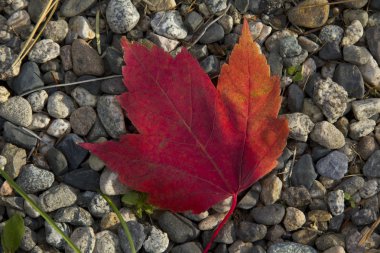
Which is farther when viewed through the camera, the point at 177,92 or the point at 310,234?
the point at 310,234

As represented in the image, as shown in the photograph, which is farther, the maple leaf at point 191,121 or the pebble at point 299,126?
the pebble at point 299,126

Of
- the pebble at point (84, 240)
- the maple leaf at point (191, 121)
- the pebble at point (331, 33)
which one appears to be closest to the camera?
the maple leaf at point (191, 121)

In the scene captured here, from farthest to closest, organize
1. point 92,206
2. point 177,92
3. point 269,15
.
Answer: point 269,15 < point 92,206 < point 177,92

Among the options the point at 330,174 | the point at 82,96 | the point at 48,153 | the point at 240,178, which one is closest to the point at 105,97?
the point at 82,96

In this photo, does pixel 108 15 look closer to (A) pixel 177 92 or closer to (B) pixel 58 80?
(B) pixel 58 80

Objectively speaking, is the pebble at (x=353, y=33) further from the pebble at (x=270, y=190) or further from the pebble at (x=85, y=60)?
the pebble at (x=85, y=60)

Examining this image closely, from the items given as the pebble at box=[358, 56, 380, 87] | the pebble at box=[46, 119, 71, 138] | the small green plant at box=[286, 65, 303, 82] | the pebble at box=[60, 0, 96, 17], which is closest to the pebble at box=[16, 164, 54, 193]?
the pebble at box=[46, 119, 71, 138]

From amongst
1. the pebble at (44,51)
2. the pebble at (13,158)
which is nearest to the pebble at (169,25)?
the pebble at (44,51)
